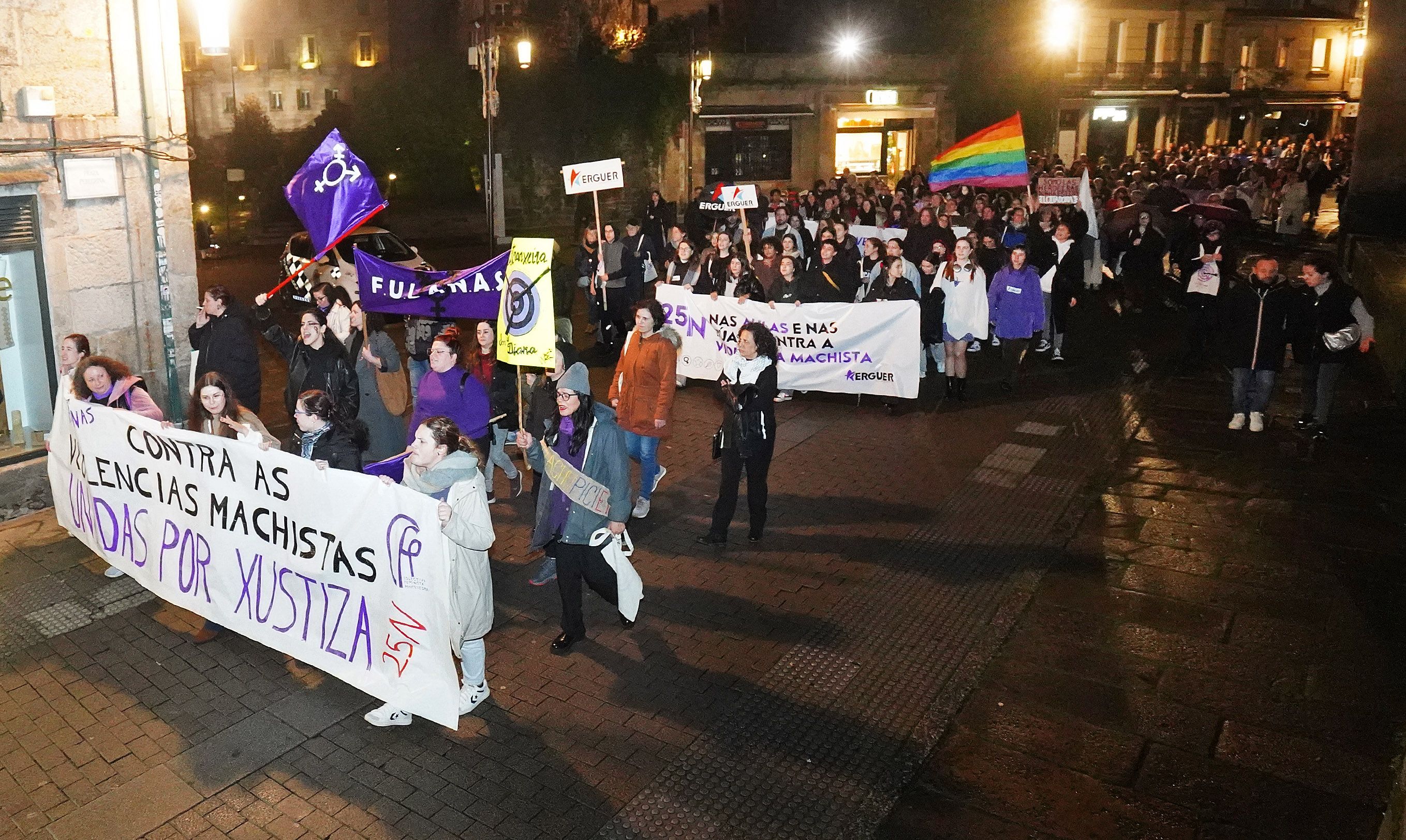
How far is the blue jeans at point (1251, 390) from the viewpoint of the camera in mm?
11359

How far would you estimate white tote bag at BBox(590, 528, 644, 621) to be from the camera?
6746 mm

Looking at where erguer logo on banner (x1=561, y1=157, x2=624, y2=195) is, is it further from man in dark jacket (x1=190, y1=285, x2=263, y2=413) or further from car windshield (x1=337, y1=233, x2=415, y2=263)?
car windshield (x1=337, y1=233, x2=415, y2=263)

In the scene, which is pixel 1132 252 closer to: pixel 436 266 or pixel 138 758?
pixel 138 758

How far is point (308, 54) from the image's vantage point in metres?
64.5

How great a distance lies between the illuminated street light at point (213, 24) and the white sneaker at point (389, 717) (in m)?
6.21

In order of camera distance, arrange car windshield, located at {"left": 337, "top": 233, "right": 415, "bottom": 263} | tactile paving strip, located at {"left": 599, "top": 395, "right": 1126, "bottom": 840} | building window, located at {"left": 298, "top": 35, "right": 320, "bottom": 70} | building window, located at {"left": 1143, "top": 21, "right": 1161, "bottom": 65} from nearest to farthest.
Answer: tactile paving strip, located at {"left": 599, "top": 395, "right": 1126, "bottom": 840} < car windshield, located at {"left": 337, "top": 233, "right": 415, "bottom": 263} < building window, located at {"left": 1143, "top": 21, "right": 1161, "bottom": 65} < building window, located at {"left": 298, "top": 35, "right": 320, "bottom": 70}

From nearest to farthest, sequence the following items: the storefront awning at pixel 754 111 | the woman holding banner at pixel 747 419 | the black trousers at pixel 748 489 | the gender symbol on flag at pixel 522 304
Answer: the gender symbol on flag at pixel 522 304 → the woman holding banner at pixel 747 419 → the black trousers at pixel 748 489 → the storefront awning at pixel 754 111

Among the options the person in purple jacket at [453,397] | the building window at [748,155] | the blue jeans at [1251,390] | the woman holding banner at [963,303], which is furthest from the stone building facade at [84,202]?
the building window at [748,155]

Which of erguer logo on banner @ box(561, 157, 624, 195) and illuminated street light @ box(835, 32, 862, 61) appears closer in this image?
erguer logo on banner @ box(561, 157, 624, 195)

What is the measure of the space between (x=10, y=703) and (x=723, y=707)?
4.11 m

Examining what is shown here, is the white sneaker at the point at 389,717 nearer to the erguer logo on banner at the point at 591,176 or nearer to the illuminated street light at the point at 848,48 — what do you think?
the erguer logo on banner at the point at 591,176

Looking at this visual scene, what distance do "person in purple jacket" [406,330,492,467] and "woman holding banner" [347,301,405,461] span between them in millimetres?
511

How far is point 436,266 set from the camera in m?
28.0

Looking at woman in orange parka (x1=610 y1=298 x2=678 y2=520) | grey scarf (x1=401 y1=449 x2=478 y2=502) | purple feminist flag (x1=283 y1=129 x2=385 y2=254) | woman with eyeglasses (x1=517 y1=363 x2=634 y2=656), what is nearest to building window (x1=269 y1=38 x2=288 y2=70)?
purple feminist flag (x1=283 y1=129 x2=385 y2=254)
